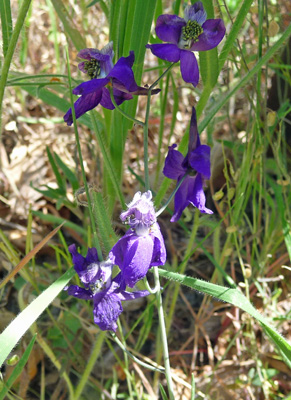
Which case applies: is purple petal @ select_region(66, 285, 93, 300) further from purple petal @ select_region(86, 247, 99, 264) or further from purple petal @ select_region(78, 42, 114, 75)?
purple petal @ select_region(78, 42, 114, 75)

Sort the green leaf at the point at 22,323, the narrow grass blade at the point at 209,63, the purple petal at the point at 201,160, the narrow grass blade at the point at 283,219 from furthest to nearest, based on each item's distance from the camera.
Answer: the narrow grass blade at the point at 283,219
the narrow grass blade at the point at 209,63
the purple petal at the point at 201,160
the green leaf at the point at 22,323

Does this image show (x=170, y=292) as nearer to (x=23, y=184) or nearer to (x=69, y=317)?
(x=69, y=317)

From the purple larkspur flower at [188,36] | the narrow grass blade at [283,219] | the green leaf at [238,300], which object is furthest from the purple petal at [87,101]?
the narrow grass blade at [283,219]

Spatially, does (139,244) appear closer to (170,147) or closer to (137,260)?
(137,260)

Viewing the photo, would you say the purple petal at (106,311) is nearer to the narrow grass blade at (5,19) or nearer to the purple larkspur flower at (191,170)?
the purple larkspur flower at (191,170)

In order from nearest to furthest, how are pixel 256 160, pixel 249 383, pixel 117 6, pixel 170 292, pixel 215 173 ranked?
1. pixel 117 6
2. pixel 256 160
3. pixel 249 383
4. pixel 170 292
5. pixel 215 173

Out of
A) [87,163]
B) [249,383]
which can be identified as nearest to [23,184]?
[87,163]

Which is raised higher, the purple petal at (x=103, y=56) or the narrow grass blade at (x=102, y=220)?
the purple petal at (x=103, y=56)
